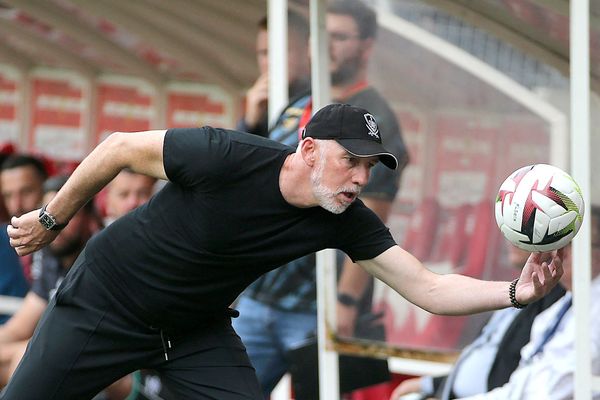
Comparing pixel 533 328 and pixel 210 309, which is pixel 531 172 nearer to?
pixel 210 309

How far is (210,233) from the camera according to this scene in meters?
5.45

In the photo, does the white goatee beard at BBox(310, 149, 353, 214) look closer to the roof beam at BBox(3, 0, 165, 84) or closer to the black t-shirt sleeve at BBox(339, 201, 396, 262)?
the black t-shirt sleeve at BBox(339, 201, 396, 262)

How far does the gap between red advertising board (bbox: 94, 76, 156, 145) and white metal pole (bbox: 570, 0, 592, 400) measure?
7.61m

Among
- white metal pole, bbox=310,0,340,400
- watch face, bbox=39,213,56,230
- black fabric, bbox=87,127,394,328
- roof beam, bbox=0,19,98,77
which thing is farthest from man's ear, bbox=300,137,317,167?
roof beam, bbox=0,19,98,77

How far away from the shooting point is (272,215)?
547 centimetres

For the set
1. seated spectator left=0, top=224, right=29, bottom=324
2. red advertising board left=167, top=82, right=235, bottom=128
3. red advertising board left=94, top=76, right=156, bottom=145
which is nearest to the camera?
seated spectator left=0, top=224, right=29, bottom=324

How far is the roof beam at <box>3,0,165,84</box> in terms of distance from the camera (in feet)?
38.9

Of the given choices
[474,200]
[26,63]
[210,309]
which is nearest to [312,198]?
[210,309]

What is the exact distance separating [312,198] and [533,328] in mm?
1962

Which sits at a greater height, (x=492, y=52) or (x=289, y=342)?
(x=492, y=52)

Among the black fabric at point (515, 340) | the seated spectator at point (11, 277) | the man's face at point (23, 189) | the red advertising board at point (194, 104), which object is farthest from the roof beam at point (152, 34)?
the black fabric at point (515, 340)

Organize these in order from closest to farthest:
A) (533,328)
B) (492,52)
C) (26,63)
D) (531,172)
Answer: (531,172) < (533,328) < (492,52) < (26,63)

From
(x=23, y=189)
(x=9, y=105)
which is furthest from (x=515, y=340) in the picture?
(x=9, y=105)

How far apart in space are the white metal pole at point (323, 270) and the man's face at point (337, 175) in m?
2.69
